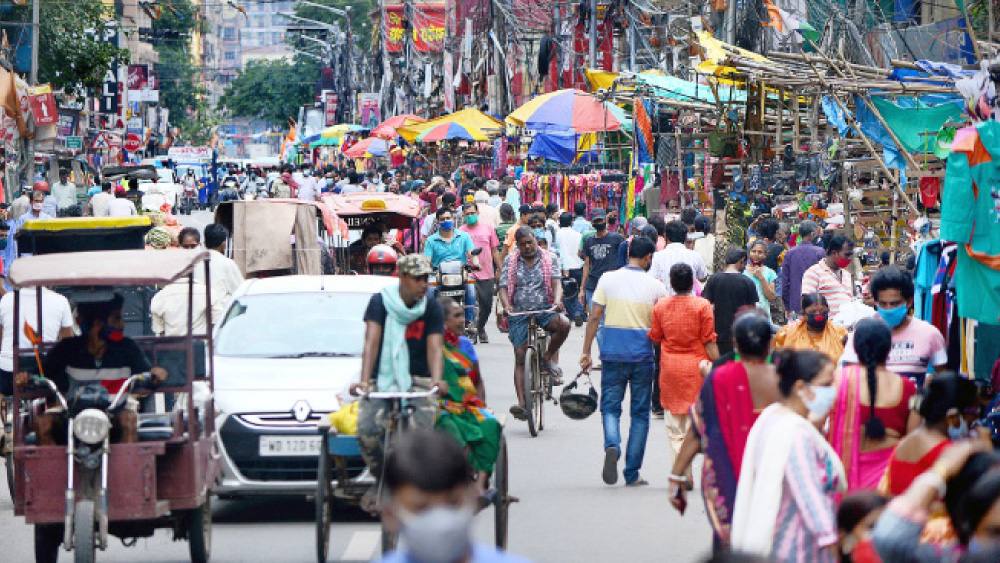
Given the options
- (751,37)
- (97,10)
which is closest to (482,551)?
(751,37)

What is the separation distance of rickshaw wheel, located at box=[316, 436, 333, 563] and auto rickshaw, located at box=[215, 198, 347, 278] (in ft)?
29.3

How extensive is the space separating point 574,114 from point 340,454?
1517cm

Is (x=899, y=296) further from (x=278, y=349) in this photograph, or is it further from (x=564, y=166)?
(x=564, y=166)

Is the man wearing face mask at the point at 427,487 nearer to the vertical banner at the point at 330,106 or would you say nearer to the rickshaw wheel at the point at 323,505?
the rickshaw wheel at the point at 323,505

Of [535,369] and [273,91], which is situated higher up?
[273,91]

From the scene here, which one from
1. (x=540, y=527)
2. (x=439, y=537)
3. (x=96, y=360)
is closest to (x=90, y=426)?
(x=96, y=360)

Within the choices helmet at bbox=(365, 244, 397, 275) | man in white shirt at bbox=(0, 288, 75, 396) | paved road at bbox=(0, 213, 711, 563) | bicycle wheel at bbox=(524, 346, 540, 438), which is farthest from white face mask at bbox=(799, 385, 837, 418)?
helmet at bbox=(365, 244, 397, 275)

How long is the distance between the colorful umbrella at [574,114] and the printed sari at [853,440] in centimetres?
1640

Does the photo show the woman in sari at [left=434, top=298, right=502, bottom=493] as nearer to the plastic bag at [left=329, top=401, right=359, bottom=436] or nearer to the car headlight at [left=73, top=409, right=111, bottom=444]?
the plastic bag at [left=329, top=401, right=359, bottom=436]

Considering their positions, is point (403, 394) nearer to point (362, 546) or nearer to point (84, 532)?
point (362, 546)

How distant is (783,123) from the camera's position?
1877 centimetres

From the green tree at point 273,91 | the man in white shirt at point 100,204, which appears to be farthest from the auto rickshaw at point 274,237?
the green tree at point 273,91

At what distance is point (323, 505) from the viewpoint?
27.8 feet

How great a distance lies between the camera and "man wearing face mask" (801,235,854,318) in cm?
1288
